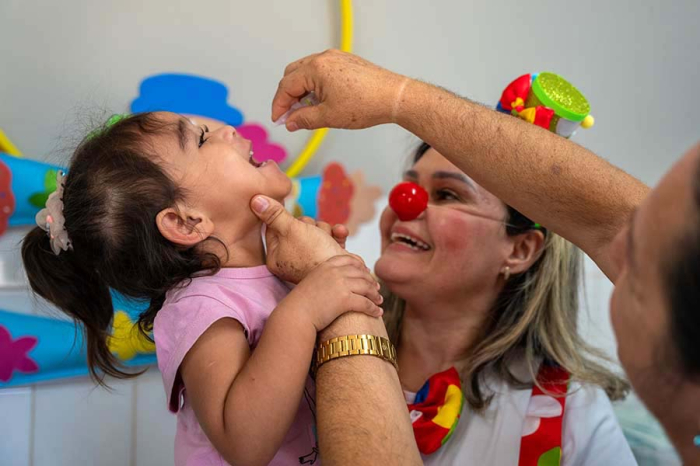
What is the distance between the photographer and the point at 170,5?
72.6 inches

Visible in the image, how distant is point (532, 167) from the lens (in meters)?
1.12

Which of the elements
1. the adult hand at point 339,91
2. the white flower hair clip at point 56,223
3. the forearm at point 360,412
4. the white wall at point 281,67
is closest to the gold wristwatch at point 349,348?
the forearm at point 360,412

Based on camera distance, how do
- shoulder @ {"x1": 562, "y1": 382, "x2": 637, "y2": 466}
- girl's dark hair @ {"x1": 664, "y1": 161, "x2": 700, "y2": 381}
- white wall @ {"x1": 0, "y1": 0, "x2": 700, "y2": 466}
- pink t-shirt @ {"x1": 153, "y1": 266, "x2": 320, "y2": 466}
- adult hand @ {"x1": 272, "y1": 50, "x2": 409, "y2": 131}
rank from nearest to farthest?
girl's dark hair @ {"x1": 664, "y1": 161, "x2": 700, "y2": 381} → pink t-shirt @ {"x1": 153, "y1": 266, "x2": 320, "y2": 466} → adult hand @ {"x1": 272, "y1": 50, "x2": 409, "y2": 131} → shoulder @ {"x1": 562, "y1": 382, "x2": 637, "y2": 466} → white wall @ {"x1": 0, "y1": 0, "x2": 700, "y2": 466}

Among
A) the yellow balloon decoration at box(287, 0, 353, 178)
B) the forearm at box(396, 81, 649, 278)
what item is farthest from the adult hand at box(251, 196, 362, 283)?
the yellow balloon decoration at box(287, 0, 353, 178)

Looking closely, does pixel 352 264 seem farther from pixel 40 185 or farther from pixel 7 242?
pixel 7 242

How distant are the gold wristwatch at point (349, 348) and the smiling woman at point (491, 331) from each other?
0.52 m

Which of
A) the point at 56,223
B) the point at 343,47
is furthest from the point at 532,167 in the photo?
the point at 343,47

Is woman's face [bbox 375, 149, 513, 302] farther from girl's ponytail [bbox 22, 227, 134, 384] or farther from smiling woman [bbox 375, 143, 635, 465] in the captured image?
girl's ponytail [bbox 22, 227, 134, 384]

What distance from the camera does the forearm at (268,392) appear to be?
0.91 metres

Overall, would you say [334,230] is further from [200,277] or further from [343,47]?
[343,47]

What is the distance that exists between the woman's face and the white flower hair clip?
0.69 m

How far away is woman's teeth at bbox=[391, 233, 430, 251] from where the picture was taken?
5.32ft

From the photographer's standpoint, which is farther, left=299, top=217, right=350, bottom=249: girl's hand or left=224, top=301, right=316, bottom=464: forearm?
left=299, top=217, right=350, bottom=249: girl's hand

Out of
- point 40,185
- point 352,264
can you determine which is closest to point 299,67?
point 352,264
